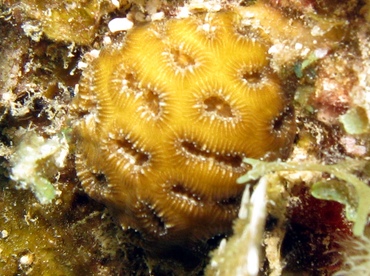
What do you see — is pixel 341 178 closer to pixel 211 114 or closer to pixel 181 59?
pixel 211 114

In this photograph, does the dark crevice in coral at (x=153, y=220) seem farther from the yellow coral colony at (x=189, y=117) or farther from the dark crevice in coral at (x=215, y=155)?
the dark crevice in coral at (x=215, y=155)

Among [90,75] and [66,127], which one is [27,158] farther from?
[90,75]

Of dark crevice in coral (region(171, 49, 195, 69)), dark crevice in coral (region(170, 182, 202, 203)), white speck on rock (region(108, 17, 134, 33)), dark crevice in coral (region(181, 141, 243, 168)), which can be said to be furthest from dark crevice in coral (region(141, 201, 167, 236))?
white speck on rock (region(108, 17, 134, 33))

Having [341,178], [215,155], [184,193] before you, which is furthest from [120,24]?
[341,178]

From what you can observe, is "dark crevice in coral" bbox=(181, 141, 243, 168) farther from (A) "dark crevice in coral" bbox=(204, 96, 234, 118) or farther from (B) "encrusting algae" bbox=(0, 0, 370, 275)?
(A) "dark crevice in coral" bbox=(204, 96, 234, 118)

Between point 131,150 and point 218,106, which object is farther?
point 131,150

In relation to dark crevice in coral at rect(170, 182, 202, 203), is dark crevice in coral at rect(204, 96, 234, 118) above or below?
above

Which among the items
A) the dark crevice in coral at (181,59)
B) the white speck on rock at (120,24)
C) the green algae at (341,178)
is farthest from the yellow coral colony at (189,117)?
the green algae at (341,178)

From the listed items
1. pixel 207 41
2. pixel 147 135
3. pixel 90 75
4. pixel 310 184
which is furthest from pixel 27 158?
pixel 310 184
